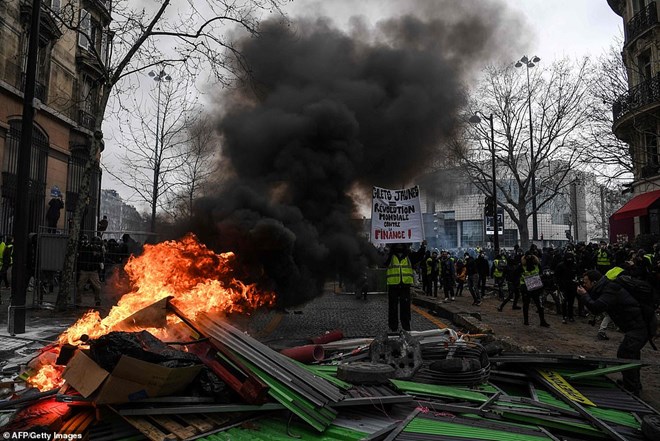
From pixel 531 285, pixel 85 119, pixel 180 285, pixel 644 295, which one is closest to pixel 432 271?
pixel 531 285

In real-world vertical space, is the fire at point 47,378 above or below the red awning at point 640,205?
below

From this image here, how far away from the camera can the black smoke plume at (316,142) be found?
7.43 metres

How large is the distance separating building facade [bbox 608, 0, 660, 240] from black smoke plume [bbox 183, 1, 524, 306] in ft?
37.8

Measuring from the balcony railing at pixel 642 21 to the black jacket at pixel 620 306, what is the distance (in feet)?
65.1

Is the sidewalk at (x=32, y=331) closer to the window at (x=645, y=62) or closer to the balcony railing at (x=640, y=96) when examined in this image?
the balcony railing at (x=640, y=96)

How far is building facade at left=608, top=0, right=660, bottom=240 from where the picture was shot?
18.4 m

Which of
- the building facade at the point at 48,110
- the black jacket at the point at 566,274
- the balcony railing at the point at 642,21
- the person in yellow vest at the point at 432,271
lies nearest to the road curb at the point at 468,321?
the person in yellow vest at the point at 432,271

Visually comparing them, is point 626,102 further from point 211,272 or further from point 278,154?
point 211,272

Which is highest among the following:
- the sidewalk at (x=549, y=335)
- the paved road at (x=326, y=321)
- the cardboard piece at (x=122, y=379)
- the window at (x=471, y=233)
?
the window at (x=471, y=233)

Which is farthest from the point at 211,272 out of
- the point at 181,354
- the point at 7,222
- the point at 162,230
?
the point at 7,222

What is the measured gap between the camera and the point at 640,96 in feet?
62.3

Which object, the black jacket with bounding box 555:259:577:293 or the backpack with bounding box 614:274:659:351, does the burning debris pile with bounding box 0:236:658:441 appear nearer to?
the backpack with bounding box 614:274:659:351

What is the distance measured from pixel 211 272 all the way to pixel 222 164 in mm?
3491

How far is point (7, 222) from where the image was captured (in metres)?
16.0
